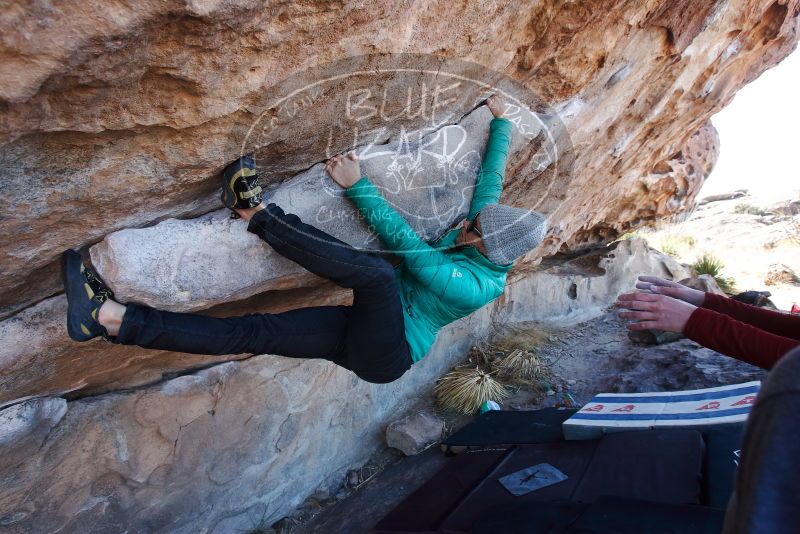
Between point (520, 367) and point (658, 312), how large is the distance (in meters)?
2.84

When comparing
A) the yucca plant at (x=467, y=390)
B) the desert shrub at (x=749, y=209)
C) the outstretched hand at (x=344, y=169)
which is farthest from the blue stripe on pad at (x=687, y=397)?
the desert shrub at (x=749, y=209)

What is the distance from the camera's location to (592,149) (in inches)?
177

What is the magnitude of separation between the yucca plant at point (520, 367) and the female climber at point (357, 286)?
2.75 m

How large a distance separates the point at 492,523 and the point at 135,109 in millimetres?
2274

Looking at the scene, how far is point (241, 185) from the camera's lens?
2.53 m

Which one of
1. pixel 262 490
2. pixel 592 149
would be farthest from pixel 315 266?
pixel 592 149

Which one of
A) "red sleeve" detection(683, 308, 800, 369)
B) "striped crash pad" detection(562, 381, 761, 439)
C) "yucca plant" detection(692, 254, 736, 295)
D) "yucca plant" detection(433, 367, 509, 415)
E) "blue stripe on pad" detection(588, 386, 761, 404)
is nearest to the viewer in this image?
"red sleeve" detection(683, 308, 800, 369)

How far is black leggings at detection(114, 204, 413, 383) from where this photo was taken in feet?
7.97

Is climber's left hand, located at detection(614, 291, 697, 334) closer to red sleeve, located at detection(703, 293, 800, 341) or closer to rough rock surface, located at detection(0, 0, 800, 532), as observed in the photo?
red sleeve, located at detection(703, 293, 800, 341)

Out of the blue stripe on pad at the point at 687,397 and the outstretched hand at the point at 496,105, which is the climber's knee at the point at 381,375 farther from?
the blue stripe on pad at the point at 687,397

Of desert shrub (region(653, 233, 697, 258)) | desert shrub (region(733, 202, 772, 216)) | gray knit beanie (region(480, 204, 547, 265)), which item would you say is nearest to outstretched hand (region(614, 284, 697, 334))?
gray knit beanie (region(480, 204, 547, 265))

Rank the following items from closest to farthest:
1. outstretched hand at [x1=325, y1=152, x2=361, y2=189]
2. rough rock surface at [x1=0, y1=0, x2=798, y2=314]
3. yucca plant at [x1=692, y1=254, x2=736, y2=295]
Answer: rough rock surface at [x1=0, y1=0, x2=798, y2=314] → outstretched hand at [x1=325, y1=152, x2=361, y2=189] → yucca plant at [x1=692, y1=254, x2=736, y2=295]

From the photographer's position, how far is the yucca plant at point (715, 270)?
880 centimetres

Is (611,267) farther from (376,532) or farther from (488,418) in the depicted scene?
(376,532)
